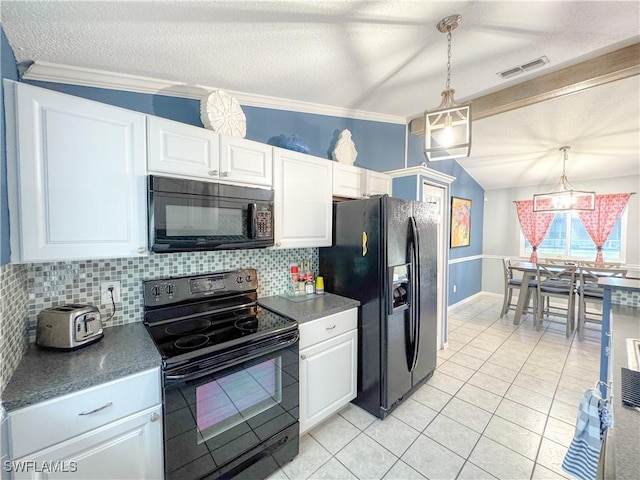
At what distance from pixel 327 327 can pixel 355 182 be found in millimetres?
1325

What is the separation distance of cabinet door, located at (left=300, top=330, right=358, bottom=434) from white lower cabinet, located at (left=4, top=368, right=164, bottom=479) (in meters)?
0.84

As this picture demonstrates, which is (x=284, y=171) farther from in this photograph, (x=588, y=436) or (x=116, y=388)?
(x=588, y=436)

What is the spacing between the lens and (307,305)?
2.01 meters

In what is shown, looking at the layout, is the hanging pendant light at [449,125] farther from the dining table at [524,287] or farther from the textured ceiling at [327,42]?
the dining table at [524,287]

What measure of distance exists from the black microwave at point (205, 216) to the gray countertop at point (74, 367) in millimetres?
501

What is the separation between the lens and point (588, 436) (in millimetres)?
885

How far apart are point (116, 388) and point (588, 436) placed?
1758 millimetres

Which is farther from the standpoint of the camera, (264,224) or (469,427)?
(469,427)

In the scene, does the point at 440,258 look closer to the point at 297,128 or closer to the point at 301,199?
the point at 301,199

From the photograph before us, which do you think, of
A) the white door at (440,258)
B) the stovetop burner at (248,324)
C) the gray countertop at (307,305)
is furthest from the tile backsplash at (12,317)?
the white door at (440,258)

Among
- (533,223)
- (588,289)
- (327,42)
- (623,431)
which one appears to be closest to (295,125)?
(327,42)

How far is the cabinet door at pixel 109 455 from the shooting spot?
96 cm

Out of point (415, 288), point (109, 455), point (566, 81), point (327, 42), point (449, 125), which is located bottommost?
point (109, 455)

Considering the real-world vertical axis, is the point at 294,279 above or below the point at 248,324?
above
